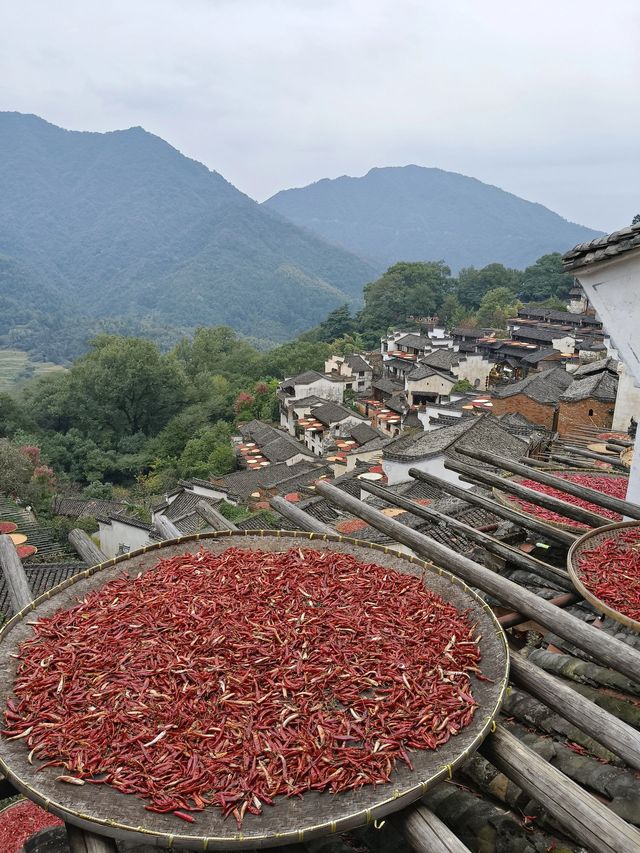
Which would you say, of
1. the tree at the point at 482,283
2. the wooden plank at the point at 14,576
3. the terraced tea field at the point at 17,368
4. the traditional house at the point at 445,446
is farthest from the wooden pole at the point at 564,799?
the terraced tea field at the point at 17,368

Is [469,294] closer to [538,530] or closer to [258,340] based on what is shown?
[258,340]

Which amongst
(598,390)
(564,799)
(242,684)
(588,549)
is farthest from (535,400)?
(564,799)

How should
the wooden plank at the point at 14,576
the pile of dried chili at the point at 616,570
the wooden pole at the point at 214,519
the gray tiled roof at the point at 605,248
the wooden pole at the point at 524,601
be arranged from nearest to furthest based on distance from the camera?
the wooden pole at the point at 524,601
the pile of dried chili at the point at 616,570
the wooden plank at the point at 14,576
the gray tiled roof at the point at 605,248
the wooden pole at the point at 214,519

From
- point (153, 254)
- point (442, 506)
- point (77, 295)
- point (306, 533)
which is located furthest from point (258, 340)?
point (306, 533)

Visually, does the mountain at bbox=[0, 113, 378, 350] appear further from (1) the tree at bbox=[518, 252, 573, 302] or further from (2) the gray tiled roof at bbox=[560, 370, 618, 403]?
(2) the gray tiled roof at bbox=[560, 370, 618, 403]

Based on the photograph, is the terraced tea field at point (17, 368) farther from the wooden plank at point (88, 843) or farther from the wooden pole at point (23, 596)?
the wooden plank at point (88, 843)

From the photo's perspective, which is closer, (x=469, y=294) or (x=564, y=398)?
(x=564, y=398)

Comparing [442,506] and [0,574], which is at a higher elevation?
[442,506]
